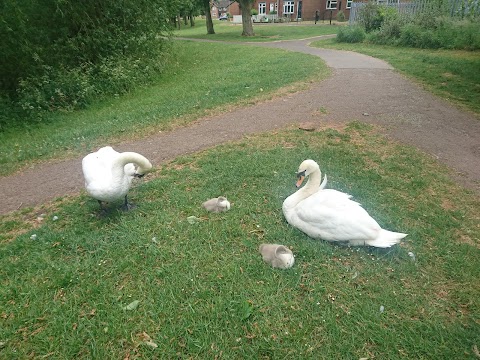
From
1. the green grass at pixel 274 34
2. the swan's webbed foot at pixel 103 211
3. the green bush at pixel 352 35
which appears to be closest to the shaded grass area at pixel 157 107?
the swan's webbed foot at pixel 103 211

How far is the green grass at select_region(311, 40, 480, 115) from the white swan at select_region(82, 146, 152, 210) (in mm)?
8726

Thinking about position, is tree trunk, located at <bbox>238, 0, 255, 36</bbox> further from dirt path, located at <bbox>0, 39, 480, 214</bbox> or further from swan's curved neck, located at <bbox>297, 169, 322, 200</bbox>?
swan's curved neck, located at <bbox>297, 169, 322, 200</bbox>

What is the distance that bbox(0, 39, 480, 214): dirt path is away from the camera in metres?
5.75

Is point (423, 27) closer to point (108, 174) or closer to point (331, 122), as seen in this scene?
point (331, 122)

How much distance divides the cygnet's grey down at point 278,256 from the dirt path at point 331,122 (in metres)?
3.54

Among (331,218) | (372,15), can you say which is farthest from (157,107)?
(372,15)

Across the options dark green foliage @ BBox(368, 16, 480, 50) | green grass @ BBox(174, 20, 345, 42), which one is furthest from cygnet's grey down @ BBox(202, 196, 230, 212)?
green grass @ BBox(174, 20, 345, 42)

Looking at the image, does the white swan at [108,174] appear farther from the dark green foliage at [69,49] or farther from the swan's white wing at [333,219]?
the dark green foliage at [69,49]

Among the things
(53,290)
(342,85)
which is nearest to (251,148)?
(53,290)

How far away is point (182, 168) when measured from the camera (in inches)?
237

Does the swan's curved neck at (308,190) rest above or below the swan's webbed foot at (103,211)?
above

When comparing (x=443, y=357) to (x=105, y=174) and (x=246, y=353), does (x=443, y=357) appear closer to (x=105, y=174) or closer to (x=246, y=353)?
(x=246, y=353)

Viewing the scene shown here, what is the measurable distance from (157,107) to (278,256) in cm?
719

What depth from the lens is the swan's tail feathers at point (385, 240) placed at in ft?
11.6
